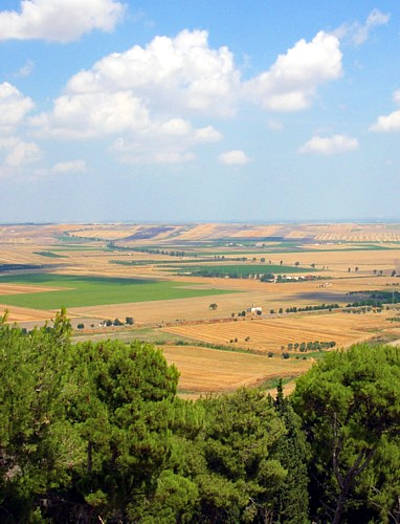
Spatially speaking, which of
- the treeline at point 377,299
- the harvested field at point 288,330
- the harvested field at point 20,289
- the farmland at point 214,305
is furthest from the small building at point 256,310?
the harvested field at point 20,289

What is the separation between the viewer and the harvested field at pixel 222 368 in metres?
55.9

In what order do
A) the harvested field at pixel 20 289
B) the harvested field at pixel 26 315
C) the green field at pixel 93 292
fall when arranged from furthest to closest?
the harvested field at pixel 20 289 → the green field at pixel 93 292 → the harvested field at pixel 26 315

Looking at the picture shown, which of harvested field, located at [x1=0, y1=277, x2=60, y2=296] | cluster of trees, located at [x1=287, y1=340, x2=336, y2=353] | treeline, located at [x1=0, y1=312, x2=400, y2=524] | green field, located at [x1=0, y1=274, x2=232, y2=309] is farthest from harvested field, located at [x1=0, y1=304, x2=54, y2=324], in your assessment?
treeline, located at [x1=0, y1=312, x2=400, y2=524]

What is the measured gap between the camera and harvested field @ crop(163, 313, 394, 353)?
253ft

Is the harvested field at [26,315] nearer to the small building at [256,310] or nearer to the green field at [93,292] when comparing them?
the green field at [93,292]

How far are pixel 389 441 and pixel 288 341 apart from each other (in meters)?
54.6

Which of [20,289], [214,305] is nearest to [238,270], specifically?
[20,289]

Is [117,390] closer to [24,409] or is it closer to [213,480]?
[24,409]

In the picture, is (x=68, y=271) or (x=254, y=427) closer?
(x=254, y=427)

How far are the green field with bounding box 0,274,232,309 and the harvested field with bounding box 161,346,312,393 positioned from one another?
41770 millimetres

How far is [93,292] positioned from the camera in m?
127

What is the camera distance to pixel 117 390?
59.7 feet

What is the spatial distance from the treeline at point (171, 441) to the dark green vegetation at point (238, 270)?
132 metres

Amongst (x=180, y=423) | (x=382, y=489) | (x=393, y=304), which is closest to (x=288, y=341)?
(x=393, y=304)
